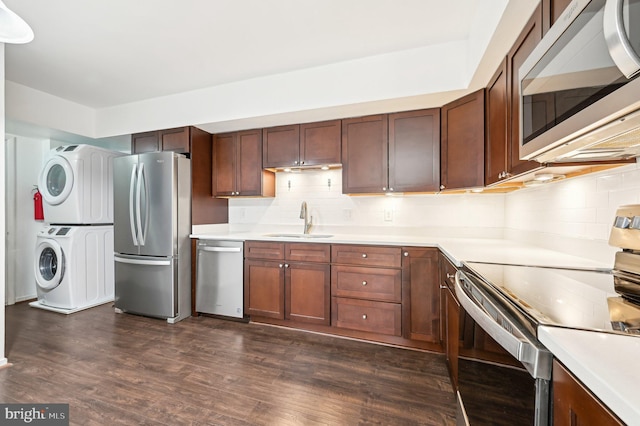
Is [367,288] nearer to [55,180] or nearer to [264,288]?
[264,288]

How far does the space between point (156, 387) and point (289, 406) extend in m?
0.93

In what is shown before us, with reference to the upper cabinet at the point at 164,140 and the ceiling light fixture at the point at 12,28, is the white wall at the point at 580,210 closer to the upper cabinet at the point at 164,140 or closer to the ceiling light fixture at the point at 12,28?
the ceiling light fixture at the point at 12,28

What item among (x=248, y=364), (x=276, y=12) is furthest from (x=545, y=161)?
(x=248, y=364)

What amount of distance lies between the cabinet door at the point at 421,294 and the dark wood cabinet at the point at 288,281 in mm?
722

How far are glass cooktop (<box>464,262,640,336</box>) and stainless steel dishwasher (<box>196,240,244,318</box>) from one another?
2.34 meters

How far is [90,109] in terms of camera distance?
3.66m

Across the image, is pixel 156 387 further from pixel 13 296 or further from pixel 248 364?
pixel 13 296

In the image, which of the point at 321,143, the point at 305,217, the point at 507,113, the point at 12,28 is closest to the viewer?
the point at 12,28

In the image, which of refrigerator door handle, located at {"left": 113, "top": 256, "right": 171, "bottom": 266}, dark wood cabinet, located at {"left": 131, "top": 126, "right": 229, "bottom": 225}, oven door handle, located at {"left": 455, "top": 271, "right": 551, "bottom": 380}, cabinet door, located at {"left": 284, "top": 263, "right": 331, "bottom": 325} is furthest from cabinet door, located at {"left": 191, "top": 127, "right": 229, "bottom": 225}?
oven door handle, located at {"left": 455, "top": 271, "right": 551, "bottom": 380}

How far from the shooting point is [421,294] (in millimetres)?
2377

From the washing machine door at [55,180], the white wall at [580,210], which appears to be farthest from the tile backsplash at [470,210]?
the washing machine door at [55,180]

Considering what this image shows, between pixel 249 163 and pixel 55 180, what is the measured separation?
99.4 inches

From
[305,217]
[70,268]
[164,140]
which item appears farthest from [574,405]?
[70,268]

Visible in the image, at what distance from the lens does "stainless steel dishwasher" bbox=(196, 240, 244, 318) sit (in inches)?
117
